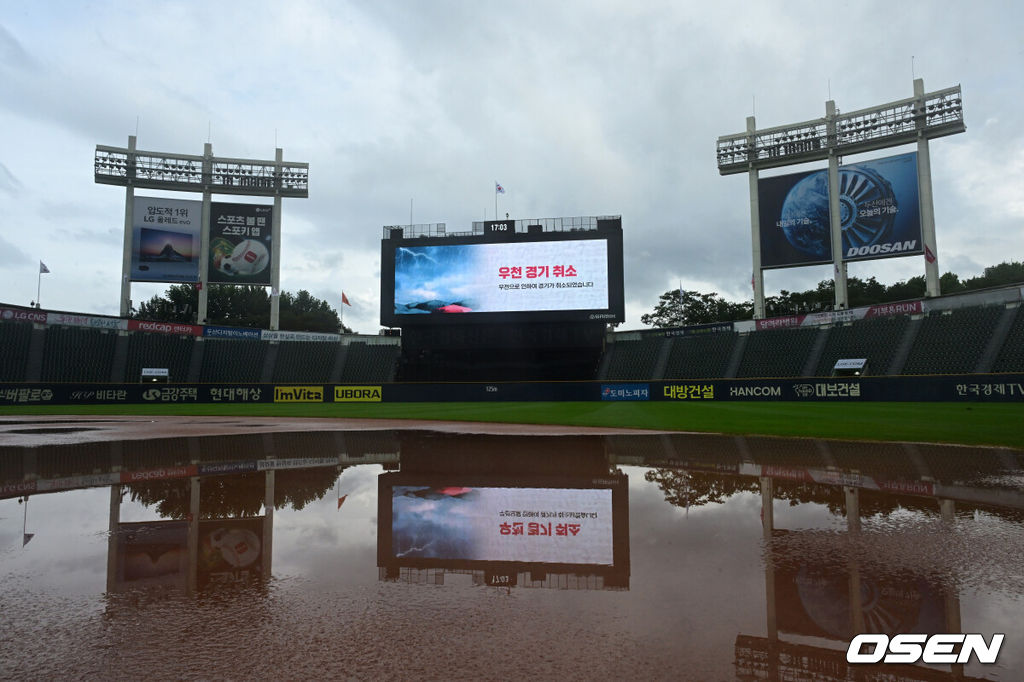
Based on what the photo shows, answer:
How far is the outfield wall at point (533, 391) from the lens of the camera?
84.0 ft

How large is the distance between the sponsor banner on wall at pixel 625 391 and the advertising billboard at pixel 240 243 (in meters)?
29.4

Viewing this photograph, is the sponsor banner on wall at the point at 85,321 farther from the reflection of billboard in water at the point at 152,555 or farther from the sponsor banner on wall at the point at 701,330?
the reflection of billboard in water at the point at 152,555

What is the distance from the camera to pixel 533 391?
118ft

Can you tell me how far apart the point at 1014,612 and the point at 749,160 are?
45000 millimetres

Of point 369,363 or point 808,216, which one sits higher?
point 808,216

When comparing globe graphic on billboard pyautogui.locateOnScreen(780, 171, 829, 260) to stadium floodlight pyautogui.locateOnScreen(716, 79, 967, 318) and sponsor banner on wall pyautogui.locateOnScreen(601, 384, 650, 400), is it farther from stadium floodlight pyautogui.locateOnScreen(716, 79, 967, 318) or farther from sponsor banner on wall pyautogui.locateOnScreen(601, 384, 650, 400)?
sponsor banner on wall pyautogui.locateOnScreen(601, 384, 650, 400)

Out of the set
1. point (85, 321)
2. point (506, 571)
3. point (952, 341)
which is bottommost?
point (506, 571)

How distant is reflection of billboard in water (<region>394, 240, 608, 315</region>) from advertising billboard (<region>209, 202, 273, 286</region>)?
12.9m

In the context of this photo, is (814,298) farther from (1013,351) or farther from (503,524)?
(503,524)

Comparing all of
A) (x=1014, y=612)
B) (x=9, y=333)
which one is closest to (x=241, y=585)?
(x=1014, y=612)
